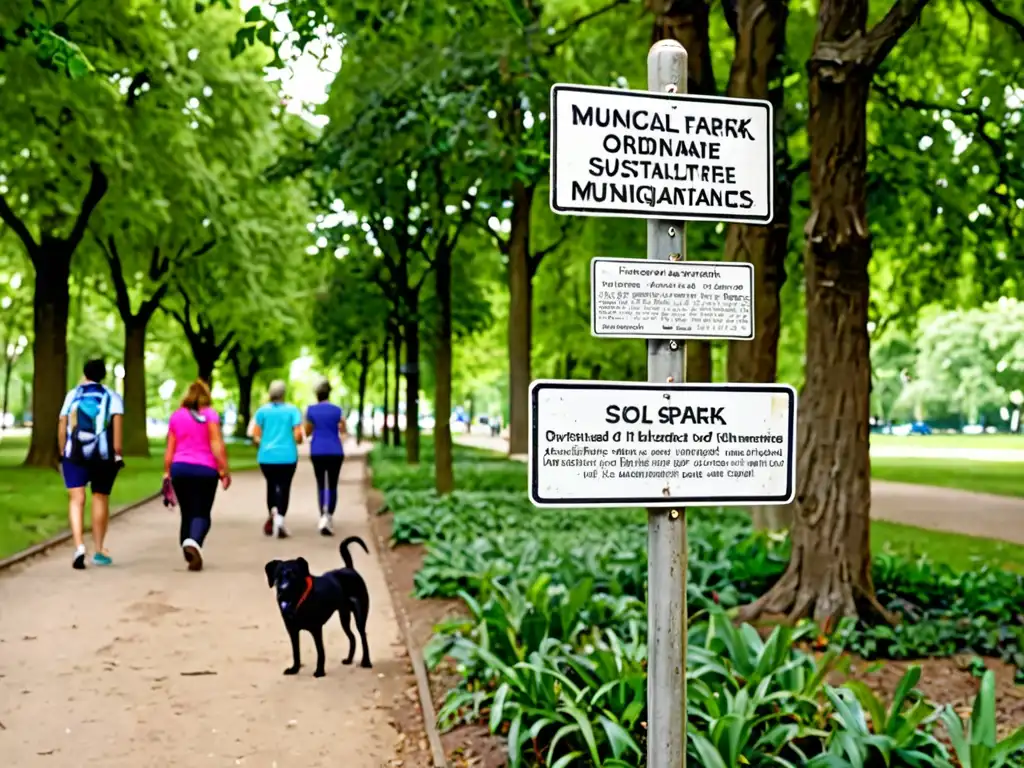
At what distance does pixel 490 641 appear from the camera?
629 cm

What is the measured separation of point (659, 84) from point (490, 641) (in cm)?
381

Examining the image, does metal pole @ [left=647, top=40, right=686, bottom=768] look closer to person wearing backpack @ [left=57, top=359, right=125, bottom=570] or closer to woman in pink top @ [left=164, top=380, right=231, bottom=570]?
woman in pink top @ [left=164, top=380, right=231, bottom=570]

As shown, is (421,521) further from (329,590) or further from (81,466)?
(329,590)

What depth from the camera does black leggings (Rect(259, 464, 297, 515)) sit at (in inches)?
515

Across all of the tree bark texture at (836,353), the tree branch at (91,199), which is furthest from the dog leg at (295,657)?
the tree branch at (91,199)

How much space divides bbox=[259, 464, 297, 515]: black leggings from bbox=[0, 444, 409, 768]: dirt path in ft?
5.70

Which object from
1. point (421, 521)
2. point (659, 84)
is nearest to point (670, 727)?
point (659, 84)

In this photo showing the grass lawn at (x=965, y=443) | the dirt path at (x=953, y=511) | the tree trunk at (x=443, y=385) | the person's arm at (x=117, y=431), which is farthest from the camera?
the grass lawn at (x=965, y=443)

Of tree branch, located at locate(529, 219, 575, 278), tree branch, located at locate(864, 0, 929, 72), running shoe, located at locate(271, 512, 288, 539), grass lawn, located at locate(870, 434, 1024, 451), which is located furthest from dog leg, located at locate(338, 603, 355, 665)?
grass lawn, located at locate(870, 434, 1024, 451)

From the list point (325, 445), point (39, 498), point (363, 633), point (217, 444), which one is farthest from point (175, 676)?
point (39, 498)

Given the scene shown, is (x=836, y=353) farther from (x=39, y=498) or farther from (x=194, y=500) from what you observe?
(x=39, y=498)

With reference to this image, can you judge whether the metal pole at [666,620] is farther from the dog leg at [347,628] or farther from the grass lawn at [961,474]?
the grass lawn at [961,474]

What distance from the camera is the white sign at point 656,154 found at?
3053mm

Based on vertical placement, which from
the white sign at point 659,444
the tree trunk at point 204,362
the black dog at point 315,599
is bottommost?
the black dog at point 315,599
